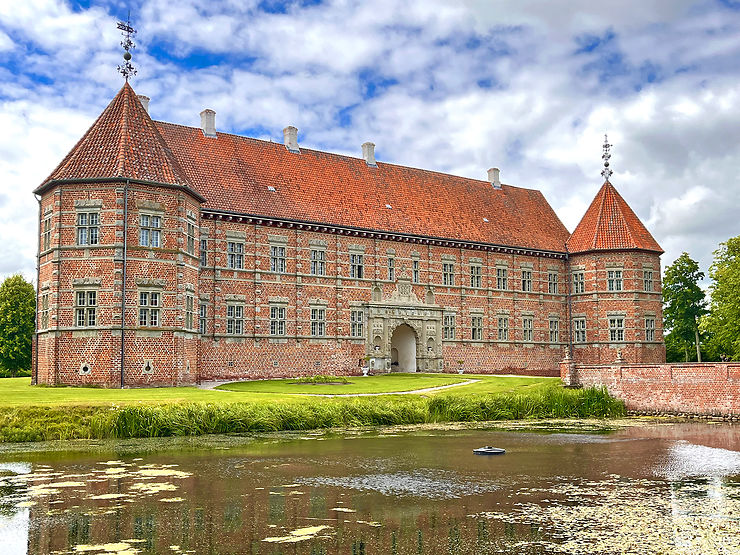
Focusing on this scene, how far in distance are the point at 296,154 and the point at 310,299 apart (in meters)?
8.90

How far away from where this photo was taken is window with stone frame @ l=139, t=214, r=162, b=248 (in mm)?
31078

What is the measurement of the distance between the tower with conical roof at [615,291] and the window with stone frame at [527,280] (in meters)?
3.23

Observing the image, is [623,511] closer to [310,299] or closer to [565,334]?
[310,299]

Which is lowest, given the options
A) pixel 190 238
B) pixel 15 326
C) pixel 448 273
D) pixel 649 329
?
pixel 649 329

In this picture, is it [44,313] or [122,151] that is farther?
[44,313]

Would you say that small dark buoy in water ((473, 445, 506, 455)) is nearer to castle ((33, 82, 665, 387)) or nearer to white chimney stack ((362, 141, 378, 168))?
castle ((33, 82, 665, 387))

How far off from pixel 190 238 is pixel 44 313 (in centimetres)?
676

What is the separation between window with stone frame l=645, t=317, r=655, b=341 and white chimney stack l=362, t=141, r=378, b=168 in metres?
19.4

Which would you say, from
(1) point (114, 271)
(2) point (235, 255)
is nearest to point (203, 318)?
(2) point (235, 255)

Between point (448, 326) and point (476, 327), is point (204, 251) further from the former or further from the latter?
point (476, 327)

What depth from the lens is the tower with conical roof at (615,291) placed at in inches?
1843

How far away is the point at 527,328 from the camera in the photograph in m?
47.7

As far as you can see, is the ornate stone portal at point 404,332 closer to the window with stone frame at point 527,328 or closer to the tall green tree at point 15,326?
the window with stone frame at point 527,328

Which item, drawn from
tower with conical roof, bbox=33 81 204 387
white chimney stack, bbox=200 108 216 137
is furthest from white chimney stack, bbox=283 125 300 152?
tower with conical roof, bbox=33 81 204 387
